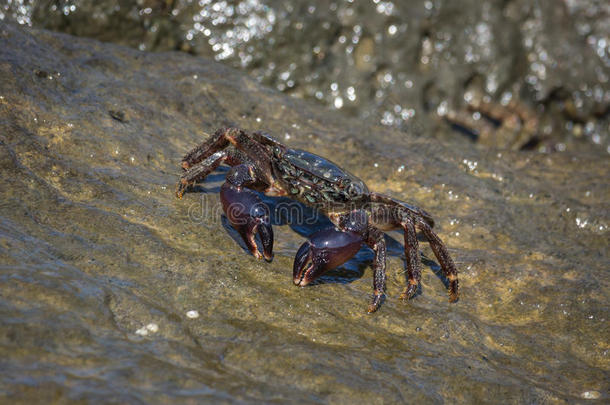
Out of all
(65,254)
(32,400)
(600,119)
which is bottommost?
(32,400)

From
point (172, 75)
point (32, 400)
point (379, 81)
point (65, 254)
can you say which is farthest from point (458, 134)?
point (32, 400)

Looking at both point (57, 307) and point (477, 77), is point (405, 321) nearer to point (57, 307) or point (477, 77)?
point (57, 307)

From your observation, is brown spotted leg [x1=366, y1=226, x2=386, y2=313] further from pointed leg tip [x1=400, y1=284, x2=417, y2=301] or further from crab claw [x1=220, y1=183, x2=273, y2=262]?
crab claw [x1=220, y1=183, x2=273, y2=262]

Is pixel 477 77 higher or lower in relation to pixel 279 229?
higher

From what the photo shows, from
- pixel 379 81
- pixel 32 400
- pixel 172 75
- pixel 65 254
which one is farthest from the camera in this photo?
pixel 379 81

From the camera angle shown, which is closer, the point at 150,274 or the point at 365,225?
the point at 150,274

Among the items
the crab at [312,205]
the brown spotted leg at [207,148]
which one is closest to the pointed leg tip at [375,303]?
the crab at [312,205]

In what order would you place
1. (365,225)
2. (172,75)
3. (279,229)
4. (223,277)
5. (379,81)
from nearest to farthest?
(223,277), (365,225), (279,229), (172,75), (379,81)
